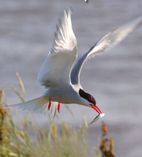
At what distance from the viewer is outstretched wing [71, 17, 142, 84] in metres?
4.61

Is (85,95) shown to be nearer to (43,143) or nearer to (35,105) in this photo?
(35,105)

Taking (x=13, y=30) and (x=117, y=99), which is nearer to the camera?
(x=117, y=99)

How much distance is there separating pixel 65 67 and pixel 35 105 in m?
0.27

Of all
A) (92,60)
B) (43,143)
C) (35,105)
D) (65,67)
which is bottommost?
(92,60)

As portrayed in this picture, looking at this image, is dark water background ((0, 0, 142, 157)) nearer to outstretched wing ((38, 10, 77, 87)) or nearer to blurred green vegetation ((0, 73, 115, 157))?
blurred green vegetation ((0, 73, 115, 157))

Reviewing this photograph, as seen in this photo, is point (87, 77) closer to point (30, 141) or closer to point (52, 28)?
point (52, 28)

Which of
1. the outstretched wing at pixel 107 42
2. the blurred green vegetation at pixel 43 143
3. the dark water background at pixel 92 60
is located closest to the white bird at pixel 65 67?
the outstretched wing at pixel 107 42

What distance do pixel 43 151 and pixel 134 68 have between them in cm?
473

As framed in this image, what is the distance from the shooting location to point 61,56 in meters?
4.52

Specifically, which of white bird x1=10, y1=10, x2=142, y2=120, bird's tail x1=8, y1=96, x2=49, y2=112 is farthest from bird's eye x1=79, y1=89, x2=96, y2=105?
bird's tail x1=8, y1=96, x2=49, y2=112

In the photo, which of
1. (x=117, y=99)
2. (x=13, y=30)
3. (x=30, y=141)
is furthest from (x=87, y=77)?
(x=30, y=141)

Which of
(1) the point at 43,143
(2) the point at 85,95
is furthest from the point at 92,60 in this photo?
(2) the point at 85,95

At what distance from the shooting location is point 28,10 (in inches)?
450

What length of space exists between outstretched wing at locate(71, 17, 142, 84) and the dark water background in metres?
2.01
